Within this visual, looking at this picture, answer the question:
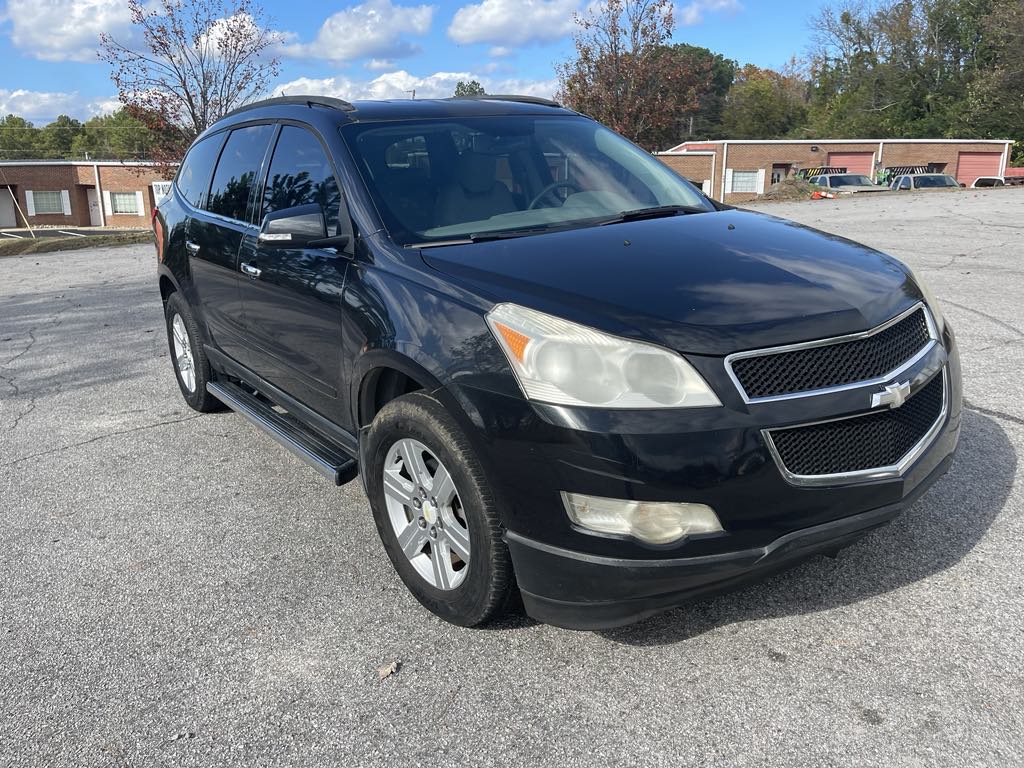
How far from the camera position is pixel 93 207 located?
60.0m

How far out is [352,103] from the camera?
4.07 m

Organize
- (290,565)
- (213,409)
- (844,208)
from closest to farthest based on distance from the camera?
(290,565) < (213,409) < (844,208)

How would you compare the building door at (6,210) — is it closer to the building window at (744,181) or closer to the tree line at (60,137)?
the tree line at (60,137)

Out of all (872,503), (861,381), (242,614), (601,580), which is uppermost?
(861,381)

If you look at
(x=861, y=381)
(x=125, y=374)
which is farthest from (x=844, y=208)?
(x=861, y=381)

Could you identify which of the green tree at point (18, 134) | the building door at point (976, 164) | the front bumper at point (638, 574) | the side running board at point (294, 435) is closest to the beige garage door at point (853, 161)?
the building door at point (976, 164)

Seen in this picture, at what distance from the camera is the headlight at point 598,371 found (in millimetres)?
2422

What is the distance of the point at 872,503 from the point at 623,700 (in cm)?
98

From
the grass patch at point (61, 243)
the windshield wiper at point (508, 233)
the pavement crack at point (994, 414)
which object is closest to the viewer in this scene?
the windshield wiper at point (508, 233)

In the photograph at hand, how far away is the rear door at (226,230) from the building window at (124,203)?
196ft

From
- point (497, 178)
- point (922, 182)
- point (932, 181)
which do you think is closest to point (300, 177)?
point (497, 178)

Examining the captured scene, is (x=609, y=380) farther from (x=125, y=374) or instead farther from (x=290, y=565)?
(x=125, y=374)

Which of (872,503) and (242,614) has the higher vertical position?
(872,503)

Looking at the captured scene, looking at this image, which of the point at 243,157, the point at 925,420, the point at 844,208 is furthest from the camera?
the point at 844,208
